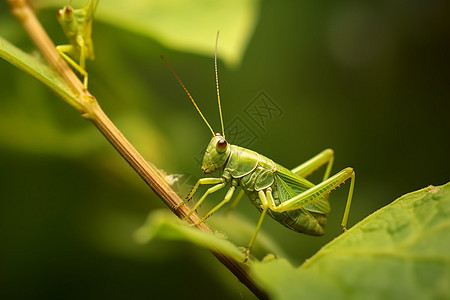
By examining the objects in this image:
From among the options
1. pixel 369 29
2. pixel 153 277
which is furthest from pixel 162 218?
pixel 369 29

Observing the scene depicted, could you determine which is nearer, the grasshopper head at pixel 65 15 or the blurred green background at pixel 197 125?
the grasshopper head at pixel 65 15

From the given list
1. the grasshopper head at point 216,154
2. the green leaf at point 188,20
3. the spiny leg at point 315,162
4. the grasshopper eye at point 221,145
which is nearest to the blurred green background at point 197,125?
the green leaf at point 188,20

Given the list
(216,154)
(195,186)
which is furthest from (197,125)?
(195,186)

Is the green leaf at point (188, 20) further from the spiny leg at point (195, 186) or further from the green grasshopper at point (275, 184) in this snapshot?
the spiny leg at point (195, 186)

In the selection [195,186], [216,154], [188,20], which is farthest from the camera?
[188,20]

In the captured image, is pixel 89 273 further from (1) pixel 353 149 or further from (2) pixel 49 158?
(1) pixel 353 149

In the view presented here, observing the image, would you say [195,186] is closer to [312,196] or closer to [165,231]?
[312,196]
